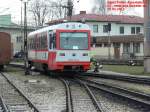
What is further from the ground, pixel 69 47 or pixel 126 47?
pixel 69 47

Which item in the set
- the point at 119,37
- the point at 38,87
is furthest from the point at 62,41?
the point at 119,37

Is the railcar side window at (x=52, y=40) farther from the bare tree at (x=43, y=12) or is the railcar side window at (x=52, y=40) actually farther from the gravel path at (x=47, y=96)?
the bare tree at (x=43, y=12)

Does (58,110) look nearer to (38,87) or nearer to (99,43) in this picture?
(38,87)

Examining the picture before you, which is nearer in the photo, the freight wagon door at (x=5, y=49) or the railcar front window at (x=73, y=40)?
the railcar front window at (x=73, y=40)

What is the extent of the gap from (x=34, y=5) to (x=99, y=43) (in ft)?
90.2

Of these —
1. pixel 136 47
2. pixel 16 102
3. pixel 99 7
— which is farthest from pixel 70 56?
pixel 99 7

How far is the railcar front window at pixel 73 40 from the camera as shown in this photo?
30.5 metres

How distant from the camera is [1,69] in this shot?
4491 cm

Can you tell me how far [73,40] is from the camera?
101 feet

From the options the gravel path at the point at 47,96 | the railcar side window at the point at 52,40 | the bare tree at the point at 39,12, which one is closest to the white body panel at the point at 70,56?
the railcar side window at the point at 52,40

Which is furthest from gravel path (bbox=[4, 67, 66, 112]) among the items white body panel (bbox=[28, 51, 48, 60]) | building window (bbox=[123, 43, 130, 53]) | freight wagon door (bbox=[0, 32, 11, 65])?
building window (bbox=[123, 43, 130, 53])

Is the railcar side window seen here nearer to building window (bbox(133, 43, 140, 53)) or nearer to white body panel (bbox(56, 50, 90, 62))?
white body panel (bbox(56, 50, 90, 62))

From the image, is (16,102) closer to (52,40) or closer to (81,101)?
(81,101)

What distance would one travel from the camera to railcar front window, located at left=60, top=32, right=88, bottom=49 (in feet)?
100
